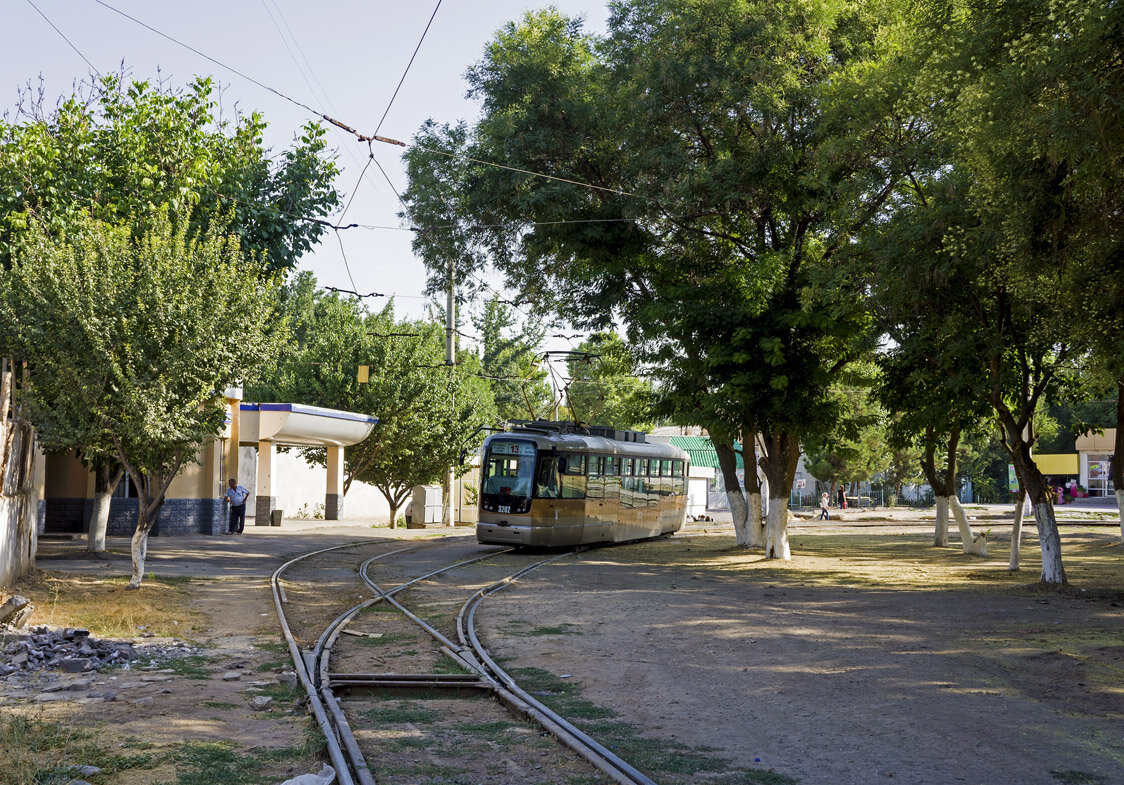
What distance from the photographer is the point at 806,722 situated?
8.45 meters

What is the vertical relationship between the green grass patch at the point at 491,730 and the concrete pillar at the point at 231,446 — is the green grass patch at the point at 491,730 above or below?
below

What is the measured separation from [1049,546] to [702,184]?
985cm

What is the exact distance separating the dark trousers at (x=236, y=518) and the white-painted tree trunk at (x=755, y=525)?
15.5m

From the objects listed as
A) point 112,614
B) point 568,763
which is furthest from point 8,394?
point 568,763

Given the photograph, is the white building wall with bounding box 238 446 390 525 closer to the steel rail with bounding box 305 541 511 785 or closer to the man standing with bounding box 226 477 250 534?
the man standing with bounding box 226 477 250 534

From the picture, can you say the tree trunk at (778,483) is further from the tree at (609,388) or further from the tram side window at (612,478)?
the tram side window at (612,478)

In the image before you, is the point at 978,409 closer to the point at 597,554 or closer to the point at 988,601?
the point at 988,601

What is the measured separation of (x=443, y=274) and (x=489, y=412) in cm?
2162

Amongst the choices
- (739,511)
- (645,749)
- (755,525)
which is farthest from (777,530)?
(645,749)

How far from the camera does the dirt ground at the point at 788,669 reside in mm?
7469

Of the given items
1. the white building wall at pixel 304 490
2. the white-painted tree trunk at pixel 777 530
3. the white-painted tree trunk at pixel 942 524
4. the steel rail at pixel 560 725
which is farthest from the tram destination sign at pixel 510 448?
the white building wall at pixel 304 490

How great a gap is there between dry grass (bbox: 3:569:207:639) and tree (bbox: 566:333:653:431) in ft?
41.7

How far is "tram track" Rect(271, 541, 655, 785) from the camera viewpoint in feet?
22.6

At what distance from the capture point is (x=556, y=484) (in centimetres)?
2562
